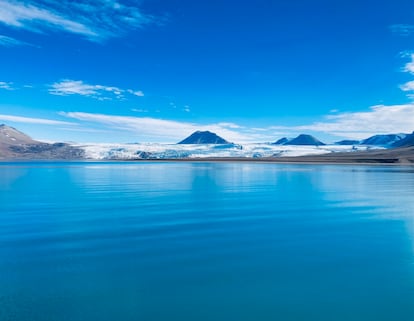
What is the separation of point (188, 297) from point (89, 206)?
10236 millimetres

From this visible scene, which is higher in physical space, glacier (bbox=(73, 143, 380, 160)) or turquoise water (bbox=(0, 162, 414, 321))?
glacier (bbox=(73, 143, 380, 160))

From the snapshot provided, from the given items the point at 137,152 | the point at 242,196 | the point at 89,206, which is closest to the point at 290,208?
the point at 242,196

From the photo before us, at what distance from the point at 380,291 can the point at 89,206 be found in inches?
460

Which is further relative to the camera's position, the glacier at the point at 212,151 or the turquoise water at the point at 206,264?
the glacier at the point at 212,151

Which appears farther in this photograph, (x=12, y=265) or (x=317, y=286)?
(x=12, y=265)

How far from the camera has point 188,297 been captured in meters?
5.77

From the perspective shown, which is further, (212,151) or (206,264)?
(212,151)

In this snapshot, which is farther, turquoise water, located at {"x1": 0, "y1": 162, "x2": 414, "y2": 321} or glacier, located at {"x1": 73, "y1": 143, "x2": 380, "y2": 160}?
glacier, located at {"x1": 73, "y1": 143, "x2": 380, "y2": 160}

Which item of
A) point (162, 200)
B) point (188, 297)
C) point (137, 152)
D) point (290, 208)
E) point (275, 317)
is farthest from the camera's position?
point (137, 152)

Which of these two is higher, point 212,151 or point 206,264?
point 212,151

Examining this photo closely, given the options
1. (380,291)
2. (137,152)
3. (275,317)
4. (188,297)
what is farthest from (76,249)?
(137,152)

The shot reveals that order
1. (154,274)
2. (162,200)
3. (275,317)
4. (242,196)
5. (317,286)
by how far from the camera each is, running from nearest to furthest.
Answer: (275,317) < (317,286) < (154,274) < (162,200) < (242,196)

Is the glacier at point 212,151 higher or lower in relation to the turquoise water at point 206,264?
higher

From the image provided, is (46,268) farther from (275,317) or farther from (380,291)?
(380,291)
